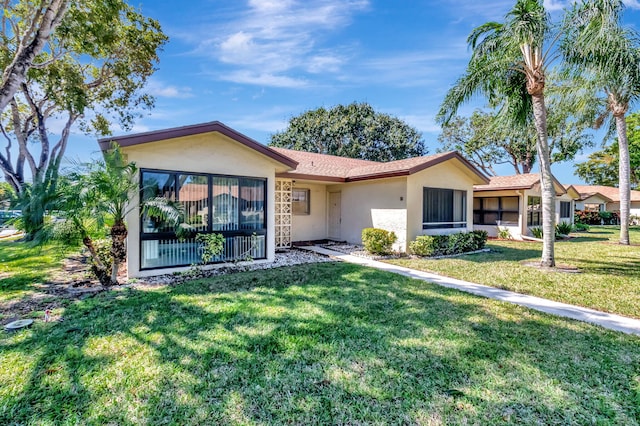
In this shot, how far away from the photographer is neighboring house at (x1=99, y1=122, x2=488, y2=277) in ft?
26.7

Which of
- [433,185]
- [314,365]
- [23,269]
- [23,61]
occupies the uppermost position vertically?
[23,61]

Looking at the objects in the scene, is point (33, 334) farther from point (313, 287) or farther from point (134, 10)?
point (134, 10)

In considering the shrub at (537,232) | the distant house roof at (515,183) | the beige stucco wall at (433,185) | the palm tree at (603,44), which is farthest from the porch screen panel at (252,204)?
the shrub at (537,232)

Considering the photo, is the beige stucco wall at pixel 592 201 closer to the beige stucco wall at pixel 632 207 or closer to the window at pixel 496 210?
the beige stucco wall at pixel 632 207

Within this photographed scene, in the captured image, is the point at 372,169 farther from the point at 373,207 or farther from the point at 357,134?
the point at 357,134

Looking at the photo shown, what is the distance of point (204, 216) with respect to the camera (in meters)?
8.88

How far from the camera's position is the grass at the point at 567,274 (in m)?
6.73

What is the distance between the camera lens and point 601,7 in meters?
8.20

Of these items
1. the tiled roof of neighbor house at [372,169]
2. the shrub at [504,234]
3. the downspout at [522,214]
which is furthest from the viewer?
the shrub at [504,234]

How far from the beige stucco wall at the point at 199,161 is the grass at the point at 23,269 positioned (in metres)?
1.59

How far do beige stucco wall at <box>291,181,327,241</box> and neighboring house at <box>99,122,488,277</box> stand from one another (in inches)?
2.0

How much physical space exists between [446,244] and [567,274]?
13.6ft

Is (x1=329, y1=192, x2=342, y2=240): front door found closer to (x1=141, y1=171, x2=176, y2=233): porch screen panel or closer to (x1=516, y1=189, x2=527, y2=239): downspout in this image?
(x1=141, y1=171, x2=176, y2=233): porch screen panel

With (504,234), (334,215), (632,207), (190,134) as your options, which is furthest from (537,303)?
(632,207)
